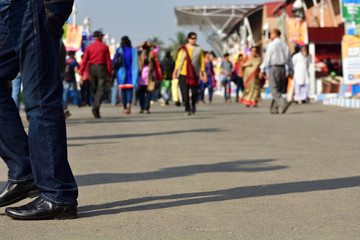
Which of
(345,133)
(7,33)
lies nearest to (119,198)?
(7,33)

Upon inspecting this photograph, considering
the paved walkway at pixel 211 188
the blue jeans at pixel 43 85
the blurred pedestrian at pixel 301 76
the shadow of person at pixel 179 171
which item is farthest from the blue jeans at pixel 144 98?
the blue jeans at pixel 43 85

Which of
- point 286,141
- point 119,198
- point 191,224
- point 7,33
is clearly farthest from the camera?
point 286,141

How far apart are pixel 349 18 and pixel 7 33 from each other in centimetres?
1635

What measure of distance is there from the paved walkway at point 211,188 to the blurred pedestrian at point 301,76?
1580 cm

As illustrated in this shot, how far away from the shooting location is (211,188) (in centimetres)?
595

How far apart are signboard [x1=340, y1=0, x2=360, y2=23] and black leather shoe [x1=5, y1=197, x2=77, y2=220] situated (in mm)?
16539

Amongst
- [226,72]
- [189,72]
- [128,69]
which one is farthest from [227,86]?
[189,72]

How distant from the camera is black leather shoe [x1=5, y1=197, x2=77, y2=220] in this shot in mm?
4496

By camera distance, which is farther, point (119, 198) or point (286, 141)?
point (286, 141)

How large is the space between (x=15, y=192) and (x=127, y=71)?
607 inches

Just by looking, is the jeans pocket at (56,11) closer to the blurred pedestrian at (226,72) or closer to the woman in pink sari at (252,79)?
the woman in pink sari at (252,79)

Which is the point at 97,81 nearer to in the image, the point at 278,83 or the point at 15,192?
the point at 278,83

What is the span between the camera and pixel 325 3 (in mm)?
43156

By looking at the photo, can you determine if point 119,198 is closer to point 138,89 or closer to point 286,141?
point 286,141
